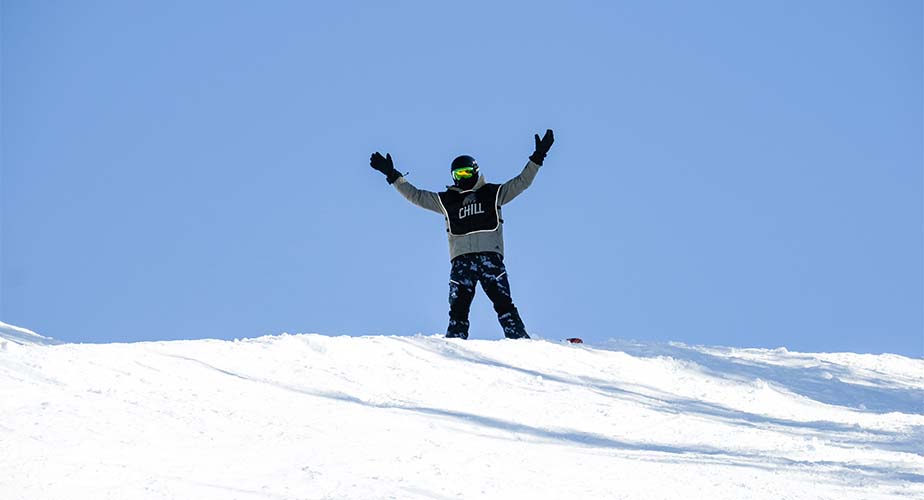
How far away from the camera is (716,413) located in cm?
743

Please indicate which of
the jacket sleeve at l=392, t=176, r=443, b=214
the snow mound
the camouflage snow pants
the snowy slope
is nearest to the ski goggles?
the jacket sleeve at l=392, t=176, r=443, b=214

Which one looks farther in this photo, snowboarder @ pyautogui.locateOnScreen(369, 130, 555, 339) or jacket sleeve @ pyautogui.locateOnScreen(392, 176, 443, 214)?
jacket sleeve @ pyautogui.locateOnScreen(392, 176, 443, 214)

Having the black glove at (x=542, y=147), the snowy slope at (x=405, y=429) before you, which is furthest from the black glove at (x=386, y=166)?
the snowy slope at (x=405, y=429)

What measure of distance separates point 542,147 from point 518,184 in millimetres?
446

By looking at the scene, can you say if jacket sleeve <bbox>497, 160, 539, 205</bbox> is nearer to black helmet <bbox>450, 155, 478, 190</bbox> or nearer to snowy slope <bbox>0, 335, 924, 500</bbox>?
black helmet <bbox>450, 155, 478, 190</bbox>

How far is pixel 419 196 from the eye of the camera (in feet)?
35.7

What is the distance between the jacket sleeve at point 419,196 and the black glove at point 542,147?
1.06 meters

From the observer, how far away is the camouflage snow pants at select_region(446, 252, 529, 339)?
10438mm

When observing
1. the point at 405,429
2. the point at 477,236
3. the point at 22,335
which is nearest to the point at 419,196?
the point at 477,236

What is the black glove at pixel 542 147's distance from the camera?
417 inches

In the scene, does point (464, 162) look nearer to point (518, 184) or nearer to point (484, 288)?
point (518, 184)

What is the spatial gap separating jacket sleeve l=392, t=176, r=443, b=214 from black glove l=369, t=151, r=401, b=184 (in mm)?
67

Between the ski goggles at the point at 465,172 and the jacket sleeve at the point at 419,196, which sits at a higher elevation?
the ski goggles at the point at 465,172

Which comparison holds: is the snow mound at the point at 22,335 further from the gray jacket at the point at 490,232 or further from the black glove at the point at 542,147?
the black glove at the point at 542,147
